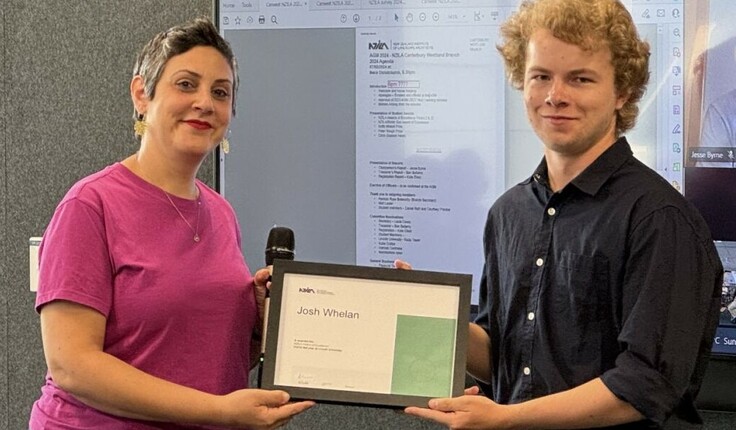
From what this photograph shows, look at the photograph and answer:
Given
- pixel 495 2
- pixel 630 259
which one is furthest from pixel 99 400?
pixel 495 2

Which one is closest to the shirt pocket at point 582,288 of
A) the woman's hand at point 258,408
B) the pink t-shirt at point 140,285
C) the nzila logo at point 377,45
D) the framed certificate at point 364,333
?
the framed certificate at point 364,333

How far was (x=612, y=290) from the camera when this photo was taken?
1.34 metres

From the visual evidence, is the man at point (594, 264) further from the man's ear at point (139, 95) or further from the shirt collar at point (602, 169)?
the man's ear at point (139, 95)

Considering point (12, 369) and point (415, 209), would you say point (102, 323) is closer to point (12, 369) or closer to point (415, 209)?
point (415, 209)

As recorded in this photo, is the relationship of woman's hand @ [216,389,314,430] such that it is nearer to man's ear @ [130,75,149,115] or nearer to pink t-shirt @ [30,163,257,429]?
pink t-shirt @ [30,163,257,429]

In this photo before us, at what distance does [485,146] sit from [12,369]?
49.4 inches

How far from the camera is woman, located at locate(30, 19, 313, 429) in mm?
1392

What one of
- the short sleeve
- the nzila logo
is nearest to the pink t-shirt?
the short sleeve

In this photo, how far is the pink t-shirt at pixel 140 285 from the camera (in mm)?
1402

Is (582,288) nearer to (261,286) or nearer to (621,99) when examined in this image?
(621,99)

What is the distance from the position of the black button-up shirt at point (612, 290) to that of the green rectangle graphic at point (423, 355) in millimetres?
86

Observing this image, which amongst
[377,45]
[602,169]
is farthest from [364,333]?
[377,45]

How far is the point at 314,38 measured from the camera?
6.84 ft

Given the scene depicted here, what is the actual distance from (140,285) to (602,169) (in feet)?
2.24
